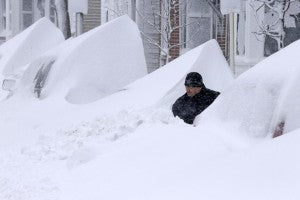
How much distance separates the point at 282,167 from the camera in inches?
130

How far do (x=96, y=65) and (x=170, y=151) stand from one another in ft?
13.5

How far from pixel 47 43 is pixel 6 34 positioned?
14.7 metres

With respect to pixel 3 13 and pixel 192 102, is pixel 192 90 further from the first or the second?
pixel 3 13

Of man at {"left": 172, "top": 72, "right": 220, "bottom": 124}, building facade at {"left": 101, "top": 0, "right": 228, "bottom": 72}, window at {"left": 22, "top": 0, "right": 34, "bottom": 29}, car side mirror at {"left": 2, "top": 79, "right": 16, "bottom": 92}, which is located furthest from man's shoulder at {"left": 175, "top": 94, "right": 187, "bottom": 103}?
window at {"left": 22, "top": 0, "right": 34, "bottom": 29}

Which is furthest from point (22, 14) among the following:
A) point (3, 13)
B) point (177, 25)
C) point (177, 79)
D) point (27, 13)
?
point (177, 79)

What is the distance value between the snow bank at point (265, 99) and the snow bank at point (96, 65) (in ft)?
11.1

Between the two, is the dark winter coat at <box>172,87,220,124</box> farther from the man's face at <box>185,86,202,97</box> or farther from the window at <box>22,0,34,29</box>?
the window at <box>22,0,34,29</box>

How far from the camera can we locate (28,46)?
1130 centimetres

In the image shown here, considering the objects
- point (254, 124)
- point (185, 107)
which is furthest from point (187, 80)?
point (254, 124)

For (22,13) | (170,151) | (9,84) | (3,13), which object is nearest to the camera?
(170,151)

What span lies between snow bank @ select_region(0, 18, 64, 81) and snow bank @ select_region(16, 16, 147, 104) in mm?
2324

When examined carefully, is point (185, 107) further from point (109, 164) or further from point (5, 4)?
point (5, 4)

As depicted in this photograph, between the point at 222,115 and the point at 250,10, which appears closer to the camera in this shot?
the point at 222,115

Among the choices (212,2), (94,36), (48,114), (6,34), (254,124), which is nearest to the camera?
(254,124)
